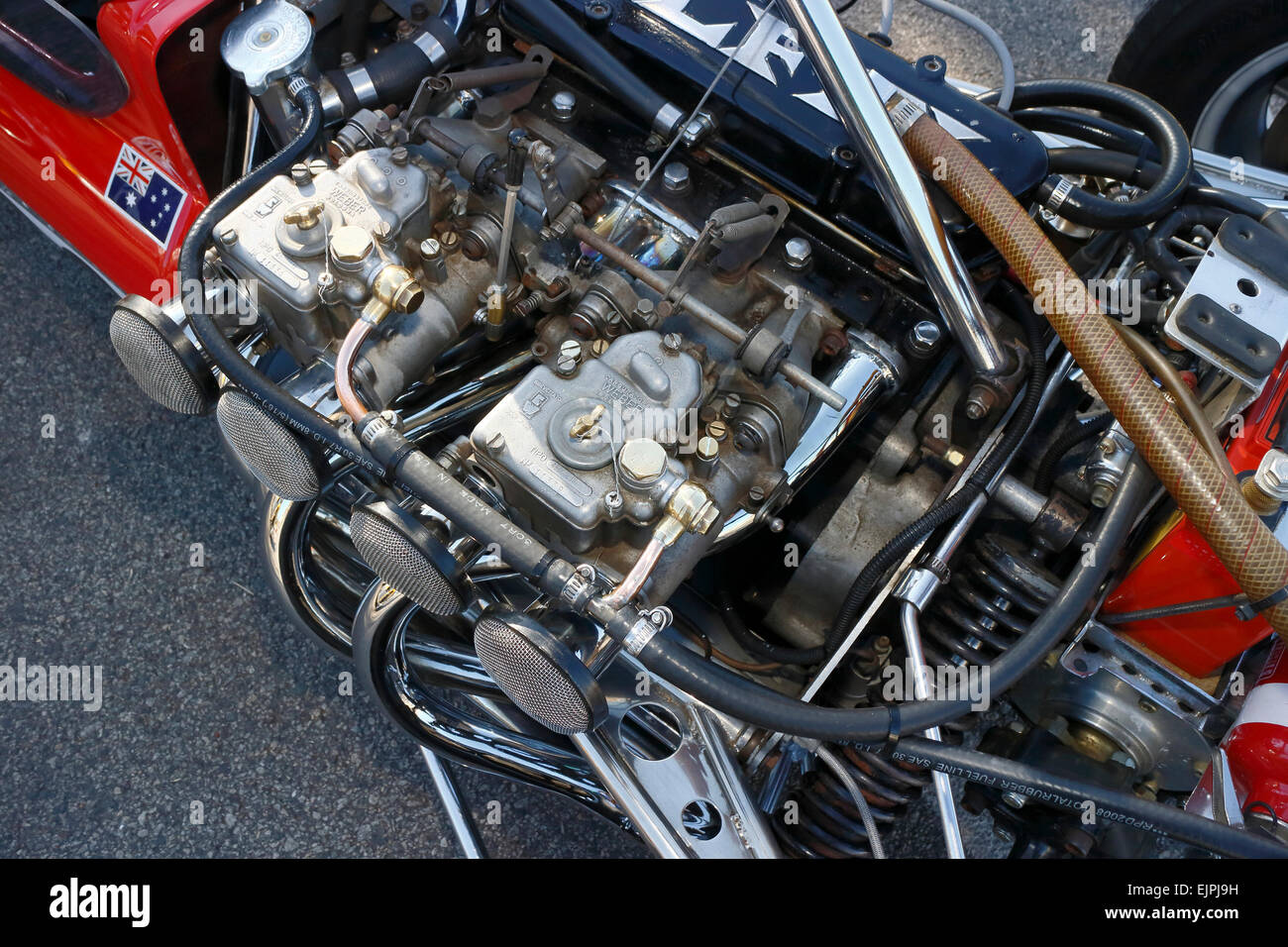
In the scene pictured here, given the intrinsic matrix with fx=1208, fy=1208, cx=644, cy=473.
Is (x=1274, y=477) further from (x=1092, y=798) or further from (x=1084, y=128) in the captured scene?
(x=1084, y=128)

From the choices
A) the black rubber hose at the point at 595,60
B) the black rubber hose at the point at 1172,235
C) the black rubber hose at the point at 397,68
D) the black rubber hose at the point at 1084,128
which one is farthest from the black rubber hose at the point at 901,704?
the black rubber hose at the point at 397,68

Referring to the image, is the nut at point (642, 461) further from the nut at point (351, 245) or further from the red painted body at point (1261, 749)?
the red painted body at point (1261, 749)

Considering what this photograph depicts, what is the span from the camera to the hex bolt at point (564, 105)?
7.43 ft

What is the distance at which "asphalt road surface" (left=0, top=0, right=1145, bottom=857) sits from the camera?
2502mm

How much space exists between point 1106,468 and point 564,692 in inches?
37.5

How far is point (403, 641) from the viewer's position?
2215 millimetres

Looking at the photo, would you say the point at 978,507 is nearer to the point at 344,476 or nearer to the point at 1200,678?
the point at 1200,678

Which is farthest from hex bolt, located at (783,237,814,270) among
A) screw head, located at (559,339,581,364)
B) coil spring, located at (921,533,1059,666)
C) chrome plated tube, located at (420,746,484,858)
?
chrome plated tube, located at (420,746,484,858)

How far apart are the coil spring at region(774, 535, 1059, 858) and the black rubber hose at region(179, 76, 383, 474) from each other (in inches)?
38.3

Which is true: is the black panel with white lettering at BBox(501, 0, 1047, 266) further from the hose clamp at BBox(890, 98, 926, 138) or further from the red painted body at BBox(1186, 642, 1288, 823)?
the red painted body at BBox(1186, 642, 1288, 823)

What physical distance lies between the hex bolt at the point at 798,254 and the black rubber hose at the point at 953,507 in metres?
0.40
